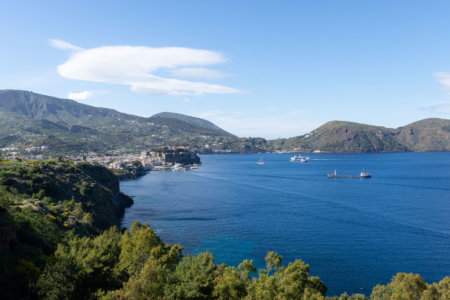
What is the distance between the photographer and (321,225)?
5219cm

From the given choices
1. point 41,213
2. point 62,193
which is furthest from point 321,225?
point 41,213

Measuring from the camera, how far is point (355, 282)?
32.7m

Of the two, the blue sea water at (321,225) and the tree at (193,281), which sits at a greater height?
the tree at (193,281)

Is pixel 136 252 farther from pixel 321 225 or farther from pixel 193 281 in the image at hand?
pixel 321 225

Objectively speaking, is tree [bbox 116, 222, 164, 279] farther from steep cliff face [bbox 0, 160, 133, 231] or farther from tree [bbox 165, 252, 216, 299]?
steep cliff face [bbox 0, 160, 133, 231]

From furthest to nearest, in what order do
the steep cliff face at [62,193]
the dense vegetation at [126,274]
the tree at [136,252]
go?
1. the steep cliff face at [62,193]
2. the tree at [136,252]
3. the dense vegetation at [126,274]

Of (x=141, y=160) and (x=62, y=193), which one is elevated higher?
(x=62, y=193)

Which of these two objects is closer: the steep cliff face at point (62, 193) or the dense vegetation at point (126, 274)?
the dense vegetation at point (126, 274)

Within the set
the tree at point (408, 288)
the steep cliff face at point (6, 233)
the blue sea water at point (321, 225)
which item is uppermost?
the steep cliff face at point (6, 233)

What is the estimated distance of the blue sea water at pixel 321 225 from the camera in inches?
1455

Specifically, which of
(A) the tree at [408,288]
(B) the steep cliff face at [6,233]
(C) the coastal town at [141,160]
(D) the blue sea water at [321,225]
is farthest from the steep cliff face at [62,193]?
(C) the coastal town at [141,160]

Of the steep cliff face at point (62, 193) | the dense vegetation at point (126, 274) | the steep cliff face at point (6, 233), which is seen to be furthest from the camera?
the steep cliff face at point (62, 193)

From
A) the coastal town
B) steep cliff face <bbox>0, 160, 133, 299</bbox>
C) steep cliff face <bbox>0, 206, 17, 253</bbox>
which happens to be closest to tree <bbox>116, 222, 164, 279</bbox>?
steep cliff face <bbox>0, 160, 133, 299</bbox>

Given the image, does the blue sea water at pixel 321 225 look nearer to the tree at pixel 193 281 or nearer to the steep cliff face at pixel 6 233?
the tree at pixel 193 281
